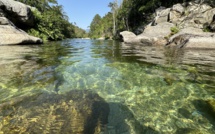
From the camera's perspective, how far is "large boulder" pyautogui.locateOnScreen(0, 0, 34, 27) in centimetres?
1584

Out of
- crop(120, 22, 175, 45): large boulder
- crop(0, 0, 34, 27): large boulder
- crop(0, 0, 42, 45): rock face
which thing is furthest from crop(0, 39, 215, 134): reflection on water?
crop(0, 0, 34, 27): large boulder

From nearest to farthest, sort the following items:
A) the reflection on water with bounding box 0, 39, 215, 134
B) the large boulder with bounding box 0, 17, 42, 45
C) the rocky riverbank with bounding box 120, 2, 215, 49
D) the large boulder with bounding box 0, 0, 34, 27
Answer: the reflection on water with bounding box 0, 39, 215, 134
the rocky riverbank with bounding box 120, 2, 215, 49
the large boulder with bounding box 0, 17, 42, 45
the large boulder with bounding box 0, 0, 34, 27

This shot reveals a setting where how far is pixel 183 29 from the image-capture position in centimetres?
1664

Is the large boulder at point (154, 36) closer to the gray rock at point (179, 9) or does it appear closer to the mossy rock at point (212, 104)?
the gray rock at point (179, 9)

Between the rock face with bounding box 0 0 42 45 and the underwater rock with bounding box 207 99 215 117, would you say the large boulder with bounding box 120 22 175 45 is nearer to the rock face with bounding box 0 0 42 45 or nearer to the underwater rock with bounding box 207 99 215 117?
the rock face with bounding box 0 0 42 45

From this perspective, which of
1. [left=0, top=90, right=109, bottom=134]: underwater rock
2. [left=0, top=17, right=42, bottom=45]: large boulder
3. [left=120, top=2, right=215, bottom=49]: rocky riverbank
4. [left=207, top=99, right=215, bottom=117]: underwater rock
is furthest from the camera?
[left=0, top=17, right=42, bottom=45]: large boulder

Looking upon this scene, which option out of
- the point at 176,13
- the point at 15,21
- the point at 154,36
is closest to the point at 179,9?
the point at 176,13

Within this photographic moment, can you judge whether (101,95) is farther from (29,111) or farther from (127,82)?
(29,111)

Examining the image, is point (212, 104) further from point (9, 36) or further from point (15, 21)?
point (15, 21)

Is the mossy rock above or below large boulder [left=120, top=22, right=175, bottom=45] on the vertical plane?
below

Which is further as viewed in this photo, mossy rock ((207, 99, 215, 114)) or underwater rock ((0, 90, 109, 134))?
mossy rock ((207, 99, 215, 114))

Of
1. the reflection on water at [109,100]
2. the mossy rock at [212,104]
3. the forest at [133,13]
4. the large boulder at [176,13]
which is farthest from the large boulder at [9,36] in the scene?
the forest at [133,13]

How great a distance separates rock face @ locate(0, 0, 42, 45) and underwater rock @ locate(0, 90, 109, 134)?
37.5 ft

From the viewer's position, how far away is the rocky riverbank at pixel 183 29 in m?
12.2
